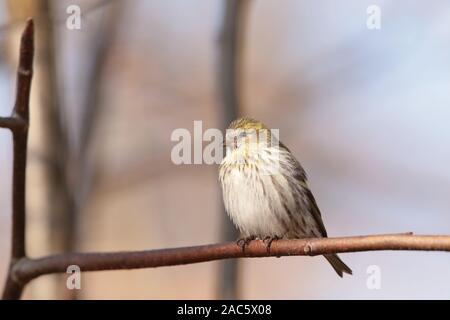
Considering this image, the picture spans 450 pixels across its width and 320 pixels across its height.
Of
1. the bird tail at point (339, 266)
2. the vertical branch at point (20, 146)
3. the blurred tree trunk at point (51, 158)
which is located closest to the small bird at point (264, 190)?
the bird tail at point (339, 266)

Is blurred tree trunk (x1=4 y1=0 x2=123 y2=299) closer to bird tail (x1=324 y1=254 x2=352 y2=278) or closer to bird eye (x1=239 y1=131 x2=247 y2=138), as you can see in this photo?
bird eye (x1=239 y1=131 x2=247 y2=138)

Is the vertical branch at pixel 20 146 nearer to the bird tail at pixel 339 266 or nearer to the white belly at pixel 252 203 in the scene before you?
the white belly at pixel 252 203

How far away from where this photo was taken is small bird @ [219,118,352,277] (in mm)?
3635

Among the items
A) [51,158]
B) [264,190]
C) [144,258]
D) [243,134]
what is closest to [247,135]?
[243,134]

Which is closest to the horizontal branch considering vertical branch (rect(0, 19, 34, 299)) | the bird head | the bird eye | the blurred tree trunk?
vertical branch (rect(0, 19, 34, 299))

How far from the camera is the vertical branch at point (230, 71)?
11.3ft

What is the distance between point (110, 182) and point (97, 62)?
1716 millimetres

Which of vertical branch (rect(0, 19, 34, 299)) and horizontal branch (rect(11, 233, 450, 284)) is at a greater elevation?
vertical branch (rect(0, 19, 34, 299))

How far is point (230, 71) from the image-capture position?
368 cm

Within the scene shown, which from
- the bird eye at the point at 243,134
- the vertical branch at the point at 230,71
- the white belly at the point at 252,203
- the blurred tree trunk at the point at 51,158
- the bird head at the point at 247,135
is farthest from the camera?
the bird eye at the point at 243,134

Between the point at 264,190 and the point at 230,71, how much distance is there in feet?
2.14

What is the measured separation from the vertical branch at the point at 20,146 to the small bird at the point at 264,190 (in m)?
1.78

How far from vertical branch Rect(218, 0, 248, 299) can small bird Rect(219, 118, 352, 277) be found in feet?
0.32

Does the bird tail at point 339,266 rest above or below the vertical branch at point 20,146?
below
